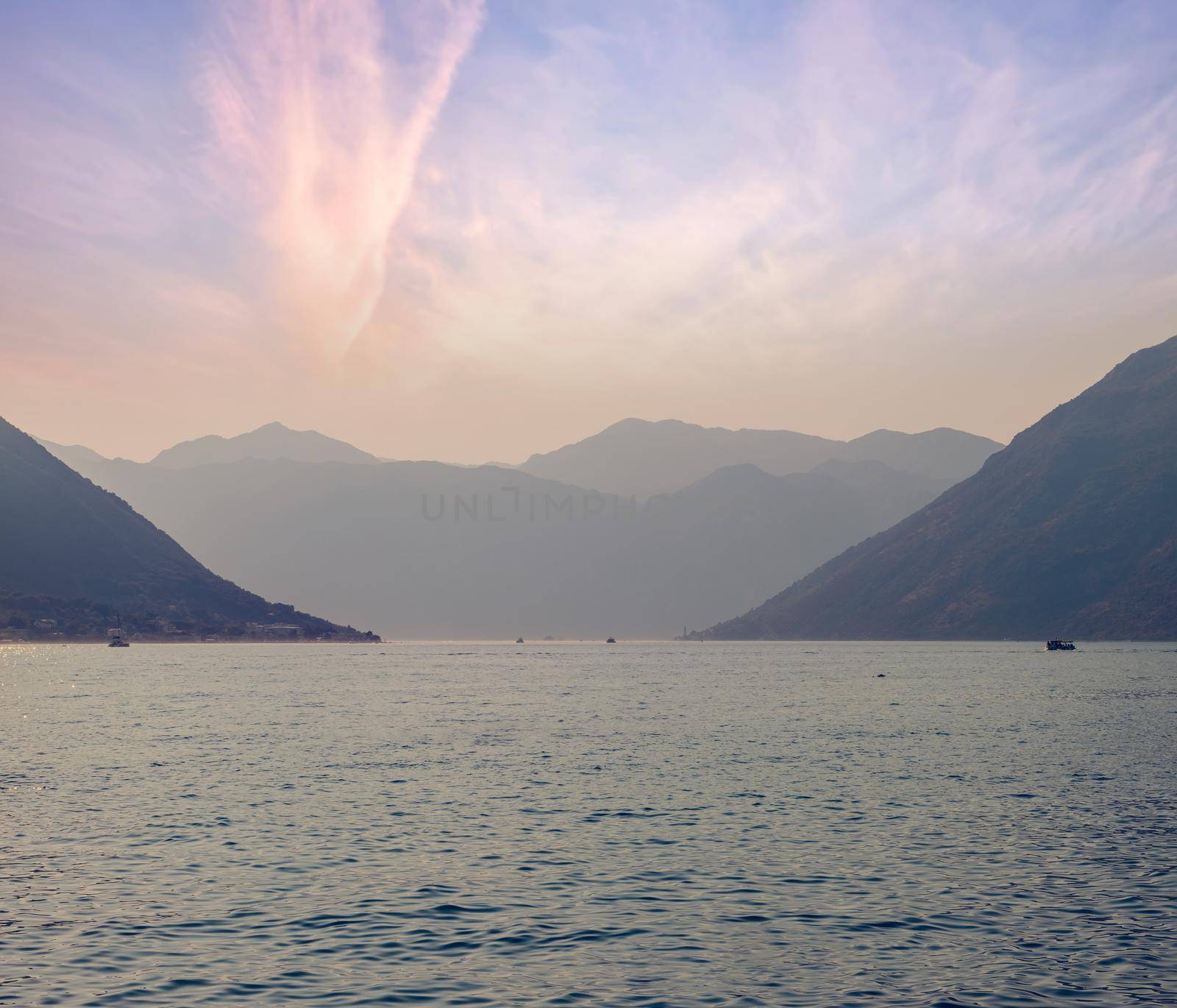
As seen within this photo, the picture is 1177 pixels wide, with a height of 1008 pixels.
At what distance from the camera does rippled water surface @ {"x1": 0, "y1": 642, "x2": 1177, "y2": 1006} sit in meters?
26.2

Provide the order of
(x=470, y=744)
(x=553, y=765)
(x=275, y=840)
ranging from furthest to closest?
(x=470, y=744) < (x=553, y=765) < (x=275, y=840)

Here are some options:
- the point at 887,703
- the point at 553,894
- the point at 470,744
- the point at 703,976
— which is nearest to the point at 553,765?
the point at 470,744

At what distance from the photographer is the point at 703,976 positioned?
26250mm

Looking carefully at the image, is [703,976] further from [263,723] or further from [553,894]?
[263,723]

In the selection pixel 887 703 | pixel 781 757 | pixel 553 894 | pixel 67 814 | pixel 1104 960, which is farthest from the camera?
pixel 887 703

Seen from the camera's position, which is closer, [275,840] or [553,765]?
[275,840]

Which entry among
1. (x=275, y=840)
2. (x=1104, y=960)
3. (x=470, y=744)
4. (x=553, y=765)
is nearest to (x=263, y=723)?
(x=470, y=744)

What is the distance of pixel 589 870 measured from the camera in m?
38.8

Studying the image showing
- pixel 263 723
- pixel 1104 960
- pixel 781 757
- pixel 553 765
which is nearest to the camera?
pixel 1104 960

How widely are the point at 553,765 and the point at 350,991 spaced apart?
4608cm

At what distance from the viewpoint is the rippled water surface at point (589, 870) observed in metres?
26.2

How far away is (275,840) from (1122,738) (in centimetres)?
6955

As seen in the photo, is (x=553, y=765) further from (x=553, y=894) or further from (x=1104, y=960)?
(x=1104, y=960)

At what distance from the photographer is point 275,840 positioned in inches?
1738
